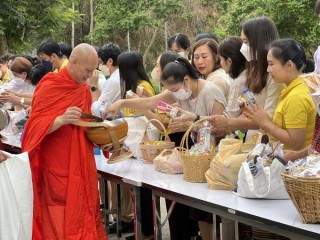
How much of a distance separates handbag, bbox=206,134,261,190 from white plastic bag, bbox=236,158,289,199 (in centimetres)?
18

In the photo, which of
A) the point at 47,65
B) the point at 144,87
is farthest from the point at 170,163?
the point at 47,65

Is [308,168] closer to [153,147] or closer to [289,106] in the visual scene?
[289,106]

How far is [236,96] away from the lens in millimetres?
3432

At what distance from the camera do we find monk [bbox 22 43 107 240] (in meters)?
3.40

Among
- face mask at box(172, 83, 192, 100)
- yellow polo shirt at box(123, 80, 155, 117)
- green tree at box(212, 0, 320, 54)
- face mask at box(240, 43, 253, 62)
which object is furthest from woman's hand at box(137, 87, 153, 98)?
green tree at box(212, 0, 320, 54)

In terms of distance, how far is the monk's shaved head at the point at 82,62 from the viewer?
3426mm

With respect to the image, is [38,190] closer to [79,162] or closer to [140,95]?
[79,162]

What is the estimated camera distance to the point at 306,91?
2812 millimetres

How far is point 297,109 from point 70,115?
1.37 metres

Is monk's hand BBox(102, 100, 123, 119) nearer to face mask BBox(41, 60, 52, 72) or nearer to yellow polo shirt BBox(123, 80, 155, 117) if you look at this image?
yellow polo shirt BBox(123, 80, 155, 117)

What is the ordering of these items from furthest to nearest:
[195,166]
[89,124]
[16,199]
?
[89,124] → [16,199] → [195,166]

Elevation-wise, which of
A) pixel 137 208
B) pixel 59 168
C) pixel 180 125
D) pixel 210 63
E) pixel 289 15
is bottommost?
pixel 137 208

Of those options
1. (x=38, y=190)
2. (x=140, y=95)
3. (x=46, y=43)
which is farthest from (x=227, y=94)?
(x=46, y=43)

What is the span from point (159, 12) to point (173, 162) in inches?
769
